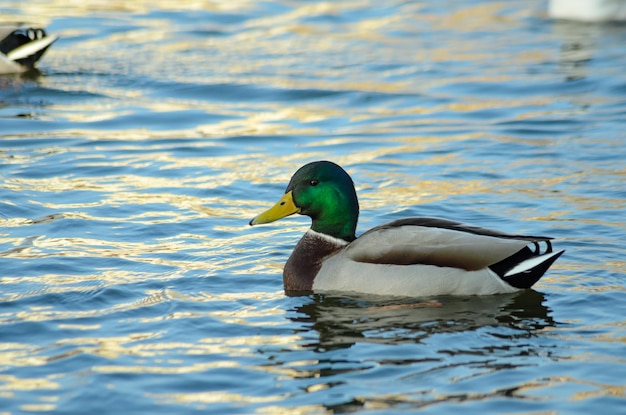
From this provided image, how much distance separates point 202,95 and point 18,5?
5871mm

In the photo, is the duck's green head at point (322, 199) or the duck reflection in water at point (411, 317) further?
the duck's green head at point (322, 199)

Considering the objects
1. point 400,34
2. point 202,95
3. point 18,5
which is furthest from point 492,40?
point 18,5

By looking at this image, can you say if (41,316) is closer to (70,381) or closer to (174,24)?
(70,381)

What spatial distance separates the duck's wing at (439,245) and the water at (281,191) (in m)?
0.25

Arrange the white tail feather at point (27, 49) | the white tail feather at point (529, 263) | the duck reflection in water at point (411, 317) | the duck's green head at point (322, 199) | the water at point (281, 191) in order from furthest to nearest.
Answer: the white tail feather at point (27, 49), the duck's green head at point (322, 199), the white tail feather at point (529, 263), the duck reflection in water at point (411, 317), the water at point (281, 191)

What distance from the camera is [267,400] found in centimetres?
521

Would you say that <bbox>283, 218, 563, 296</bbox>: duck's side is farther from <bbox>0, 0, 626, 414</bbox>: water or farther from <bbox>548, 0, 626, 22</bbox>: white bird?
<bbox>548, 0, 626, 22</bbox>: white bird

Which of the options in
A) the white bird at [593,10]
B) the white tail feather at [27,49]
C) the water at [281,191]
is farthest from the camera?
the white bird at [593,10]

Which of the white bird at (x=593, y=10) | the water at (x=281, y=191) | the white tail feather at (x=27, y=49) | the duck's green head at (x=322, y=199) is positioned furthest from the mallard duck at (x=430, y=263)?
the white bird at (x=593, y=10)

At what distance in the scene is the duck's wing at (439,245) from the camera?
21.3 ft

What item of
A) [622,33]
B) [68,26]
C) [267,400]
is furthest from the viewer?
[68,26]

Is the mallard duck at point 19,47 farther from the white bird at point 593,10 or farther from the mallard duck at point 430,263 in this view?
the mallard duck at point 430,263

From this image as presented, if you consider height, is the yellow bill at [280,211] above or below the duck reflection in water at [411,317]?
above

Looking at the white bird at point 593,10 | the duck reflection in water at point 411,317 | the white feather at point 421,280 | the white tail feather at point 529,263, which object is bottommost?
the duck reflection in water at point 411,317
